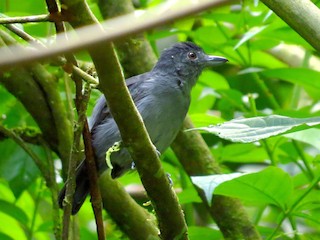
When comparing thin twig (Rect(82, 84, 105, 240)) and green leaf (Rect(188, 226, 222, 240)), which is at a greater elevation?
thin twig (Rect(82, 84, 105, 240))

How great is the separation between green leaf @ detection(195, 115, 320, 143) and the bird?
1.17 metres

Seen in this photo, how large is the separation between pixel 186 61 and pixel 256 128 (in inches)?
81.2

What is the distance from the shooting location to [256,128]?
5.98ft

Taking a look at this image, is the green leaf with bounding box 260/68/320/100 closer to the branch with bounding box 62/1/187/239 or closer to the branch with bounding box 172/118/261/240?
the branch with bounding box 172/118/261/240

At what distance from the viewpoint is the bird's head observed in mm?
3715

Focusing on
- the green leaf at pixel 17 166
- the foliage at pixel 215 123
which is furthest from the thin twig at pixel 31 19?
the green leaf at pixel 17 166

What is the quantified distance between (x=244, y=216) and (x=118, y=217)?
2.09ft

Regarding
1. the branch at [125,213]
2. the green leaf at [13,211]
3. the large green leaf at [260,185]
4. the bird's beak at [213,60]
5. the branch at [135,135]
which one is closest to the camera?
the branch at [135,135]

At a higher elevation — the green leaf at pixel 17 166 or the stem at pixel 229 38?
the stem at pixel 229 38

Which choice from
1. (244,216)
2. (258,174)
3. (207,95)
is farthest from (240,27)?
(258,174)

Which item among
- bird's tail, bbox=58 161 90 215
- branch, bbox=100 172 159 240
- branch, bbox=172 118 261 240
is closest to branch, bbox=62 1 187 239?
branch, bbox=100 172 159 240

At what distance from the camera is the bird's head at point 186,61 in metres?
3.71

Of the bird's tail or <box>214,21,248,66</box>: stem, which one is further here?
<box>214,21,248,66</box>: stem

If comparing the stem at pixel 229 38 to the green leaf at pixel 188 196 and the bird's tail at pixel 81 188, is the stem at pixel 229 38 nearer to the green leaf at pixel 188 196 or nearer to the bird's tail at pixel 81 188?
the green leaf at pixel 188 196
